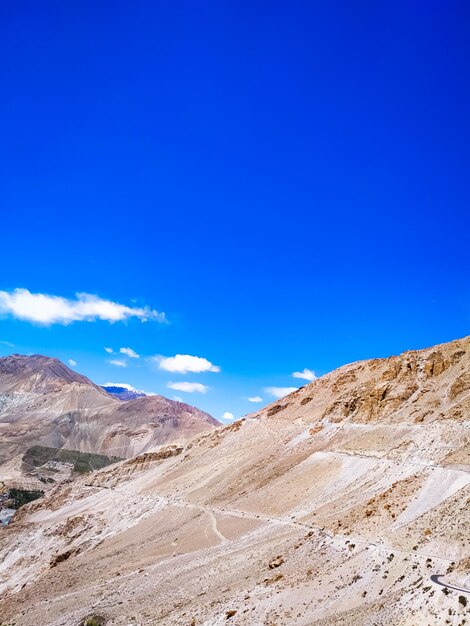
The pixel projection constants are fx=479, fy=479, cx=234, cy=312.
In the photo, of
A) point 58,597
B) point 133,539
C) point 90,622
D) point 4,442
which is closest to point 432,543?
point 90,622

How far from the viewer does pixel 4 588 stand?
47.8 meters

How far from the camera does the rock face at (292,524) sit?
22.0 m

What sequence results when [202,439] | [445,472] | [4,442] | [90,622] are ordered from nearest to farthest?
[90,622] < [445,472] < [202,439] < [4,442]

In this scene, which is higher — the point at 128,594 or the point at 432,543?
the point at 432,543

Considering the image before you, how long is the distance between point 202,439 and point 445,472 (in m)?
52.2

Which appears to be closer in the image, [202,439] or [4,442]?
[202,439]

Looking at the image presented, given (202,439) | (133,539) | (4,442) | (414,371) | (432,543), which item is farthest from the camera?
(4,442)

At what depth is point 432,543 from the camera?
2311 cm

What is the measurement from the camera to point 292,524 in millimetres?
36000

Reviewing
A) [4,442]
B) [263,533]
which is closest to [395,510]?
[263,533]

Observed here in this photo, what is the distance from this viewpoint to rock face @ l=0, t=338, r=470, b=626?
22.0 metres

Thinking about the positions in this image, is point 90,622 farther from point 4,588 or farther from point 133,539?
point 4,588

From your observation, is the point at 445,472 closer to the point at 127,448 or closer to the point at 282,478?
the point at 282,478

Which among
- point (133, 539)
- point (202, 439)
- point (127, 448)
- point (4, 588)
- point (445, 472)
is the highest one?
point (127, 448)
